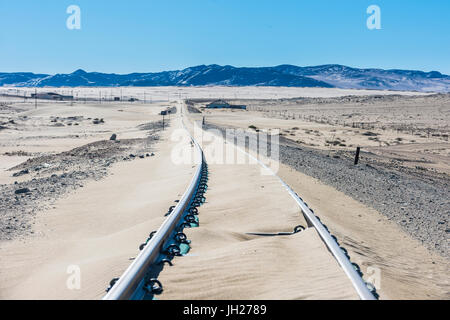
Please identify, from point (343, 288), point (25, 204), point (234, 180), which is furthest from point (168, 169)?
point (343, 288)

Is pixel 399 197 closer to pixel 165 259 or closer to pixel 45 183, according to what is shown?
pixel 165 259

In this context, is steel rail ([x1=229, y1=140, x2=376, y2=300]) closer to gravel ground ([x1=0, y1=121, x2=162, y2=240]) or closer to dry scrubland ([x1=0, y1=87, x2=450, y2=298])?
dry scrubland ([x1=0, y1=87, x2=450, y2=298])

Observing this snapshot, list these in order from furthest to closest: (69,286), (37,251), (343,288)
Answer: (37,251), (69,286), (343,288)

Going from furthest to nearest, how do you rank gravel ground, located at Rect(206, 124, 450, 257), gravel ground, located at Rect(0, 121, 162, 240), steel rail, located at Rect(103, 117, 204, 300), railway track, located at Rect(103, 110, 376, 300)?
gravel ground, located at Rect(206, 124, 450, 257)
gravel ground, located at Rect(0, 121, 162, 240)
railway track, located at Rect(103, 110, 376, 300)
steel rail, located at Rect(103, 117, 204, 300)

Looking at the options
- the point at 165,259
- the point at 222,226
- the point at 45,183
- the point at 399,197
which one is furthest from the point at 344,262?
the point at 45,183

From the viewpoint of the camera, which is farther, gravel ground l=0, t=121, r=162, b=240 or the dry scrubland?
gravel ground l=0, t=121, r=162, b=240

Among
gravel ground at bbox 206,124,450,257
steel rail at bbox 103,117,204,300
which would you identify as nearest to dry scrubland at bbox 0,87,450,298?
gravel ground at bbox 206,124,450,257

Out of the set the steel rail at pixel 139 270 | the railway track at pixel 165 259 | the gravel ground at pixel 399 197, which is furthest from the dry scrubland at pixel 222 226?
the steel rail at pixel 139 270
